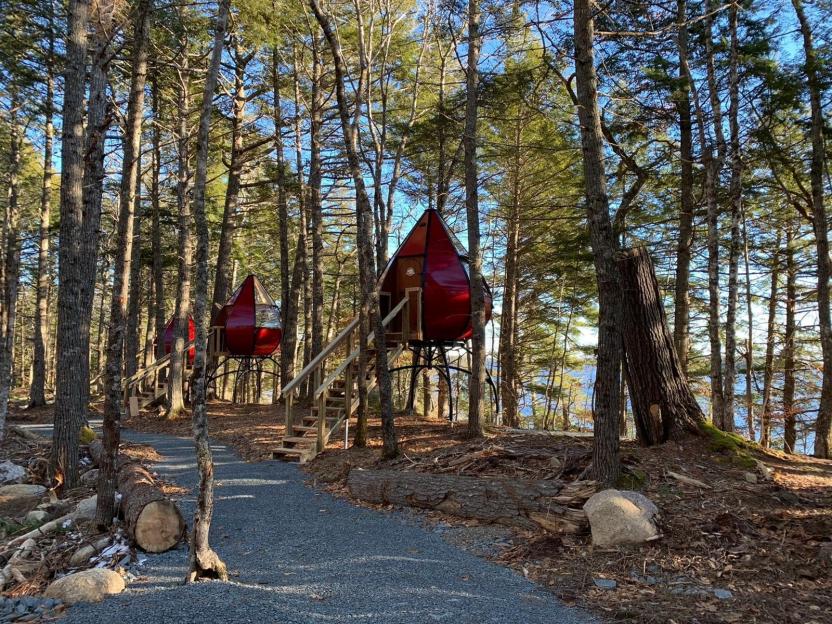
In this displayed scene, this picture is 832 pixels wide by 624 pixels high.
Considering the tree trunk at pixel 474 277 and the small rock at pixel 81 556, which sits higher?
the tree trunk at pixel 474 277

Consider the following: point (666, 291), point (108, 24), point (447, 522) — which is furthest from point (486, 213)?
point (447, 522)

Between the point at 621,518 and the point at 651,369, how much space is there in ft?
9.27

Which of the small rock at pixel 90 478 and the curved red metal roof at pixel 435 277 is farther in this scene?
the curved red metal roof at pixel 435 277

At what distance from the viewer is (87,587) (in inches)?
156

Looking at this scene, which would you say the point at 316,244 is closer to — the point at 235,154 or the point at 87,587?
the point at 235,154

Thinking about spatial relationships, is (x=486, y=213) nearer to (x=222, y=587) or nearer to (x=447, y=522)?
(x=447, y=522)

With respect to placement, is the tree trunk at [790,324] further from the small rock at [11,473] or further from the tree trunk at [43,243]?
the tree trunk at [43,243]

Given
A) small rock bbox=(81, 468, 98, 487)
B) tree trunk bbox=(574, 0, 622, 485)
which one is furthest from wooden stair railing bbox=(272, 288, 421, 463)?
tree trunk bbox=(574, 0, 622, 485)

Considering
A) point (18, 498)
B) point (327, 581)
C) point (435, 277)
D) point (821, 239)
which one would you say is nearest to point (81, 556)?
point (327, 581)

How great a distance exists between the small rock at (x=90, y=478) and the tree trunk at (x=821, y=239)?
1274 centimetres

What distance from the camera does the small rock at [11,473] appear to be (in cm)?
805

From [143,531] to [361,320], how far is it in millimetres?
5020

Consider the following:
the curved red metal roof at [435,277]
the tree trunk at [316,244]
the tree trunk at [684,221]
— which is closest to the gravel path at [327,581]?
the curved red metal roof at [435,277]

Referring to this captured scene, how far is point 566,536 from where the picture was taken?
16.6 ft
